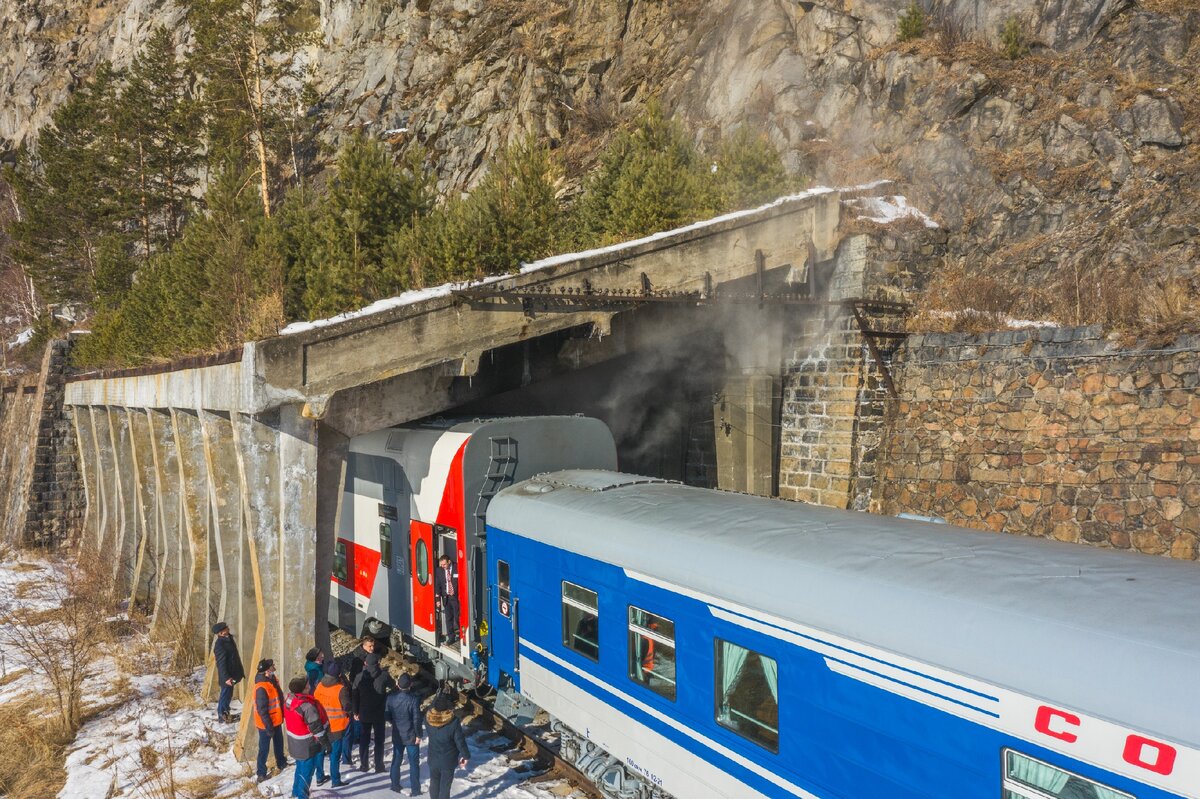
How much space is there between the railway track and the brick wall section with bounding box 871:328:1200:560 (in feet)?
23.1

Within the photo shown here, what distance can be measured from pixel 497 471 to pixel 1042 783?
7.21 m

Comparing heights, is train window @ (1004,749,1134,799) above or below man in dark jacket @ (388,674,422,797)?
above

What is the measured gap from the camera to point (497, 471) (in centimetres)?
1023

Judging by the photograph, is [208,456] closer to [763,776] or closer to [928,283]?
[763,776]

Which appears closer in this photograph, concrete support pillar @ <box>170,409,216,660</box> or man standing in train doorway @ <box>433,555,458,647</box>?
man standing in train doorway @ <box>433,555,458,647</box>

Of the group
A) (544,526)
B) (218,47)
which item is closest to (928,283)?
(544,526)

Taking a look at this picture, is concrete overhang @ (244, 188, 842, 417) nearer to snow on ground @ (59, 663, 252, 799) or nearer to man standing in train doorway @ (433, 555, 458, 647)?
man standing in train doorway @ (433, 555, 458, 647)

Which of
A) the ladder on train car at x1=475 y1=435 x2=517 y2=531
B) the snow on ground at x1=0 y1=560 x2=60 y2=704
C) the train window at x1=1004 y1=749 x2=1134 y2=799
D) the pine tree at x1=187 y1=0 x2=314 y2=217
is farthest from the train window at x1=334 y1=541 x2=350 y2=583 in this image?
the pine tree at x1=187 y1=0 x2=314 y2=217

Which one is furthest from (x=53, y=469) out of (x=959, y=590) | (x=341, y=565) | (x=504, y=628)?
(x=959, y=590)

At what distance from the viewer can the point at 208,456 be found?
1331cm

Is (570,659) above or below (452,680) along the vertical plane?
above

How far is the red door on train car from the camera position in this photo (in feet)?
35.6

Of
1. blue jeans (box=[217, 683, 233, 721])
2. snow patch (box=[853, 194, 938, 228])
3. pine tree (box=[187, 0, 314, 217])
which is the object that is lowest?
blue jeans (box=[217, 683, 233, 721])

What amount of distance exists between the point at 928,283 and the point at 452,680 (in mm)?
10529
